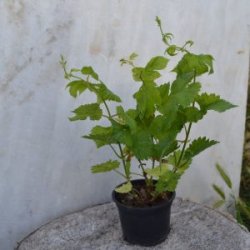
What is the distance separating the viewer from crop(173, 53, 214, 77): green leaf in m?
1.08

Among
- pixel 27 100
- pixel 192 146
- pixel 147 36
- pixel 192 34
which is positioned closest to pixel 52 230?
pixel 27 100

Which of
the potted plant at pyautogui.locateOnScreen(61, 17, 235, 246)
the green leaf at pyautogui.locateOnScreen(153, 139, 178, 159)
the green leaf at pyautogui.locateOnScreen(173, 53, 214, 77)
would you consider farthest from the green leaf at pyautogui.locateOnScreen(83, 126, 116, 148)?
the green leaf at pyautogui.locateOnScreen(173, 53, 214, 77)

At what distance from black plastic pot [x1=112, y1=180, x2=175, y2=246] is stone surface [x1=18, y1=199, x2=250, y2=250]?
3 cm

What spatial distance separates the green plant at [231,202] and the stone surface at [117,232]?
0.35 m

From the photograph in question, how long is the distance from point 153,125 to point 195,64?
0.19m

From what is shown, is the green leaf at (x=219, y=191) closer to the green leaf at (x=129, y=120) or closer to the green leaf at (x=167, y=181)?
the green leaf at (x=167, y=181)

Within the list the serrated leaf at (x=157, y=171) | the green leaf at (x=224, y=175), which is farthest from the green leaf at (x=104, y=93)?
the green leaf at (x=224, y=175)

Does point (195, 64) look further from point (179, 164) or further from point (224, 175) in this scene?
point (224, 175)

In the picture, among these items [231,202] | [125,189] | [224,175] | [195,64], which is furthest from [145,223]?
[231,202]

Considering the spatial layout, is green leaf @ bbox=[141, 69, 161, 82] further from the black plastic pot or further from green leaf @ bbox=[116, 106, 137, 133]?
the black plastic pot

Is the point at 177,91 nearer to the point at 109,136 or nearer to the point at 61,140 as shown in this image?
the point at 109,136

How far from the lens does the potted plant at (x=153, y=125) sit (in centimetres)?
113

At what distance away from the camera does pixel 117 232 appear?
1389 millimetres

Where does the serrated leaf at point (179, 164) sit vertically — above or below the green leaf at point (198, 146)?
below
